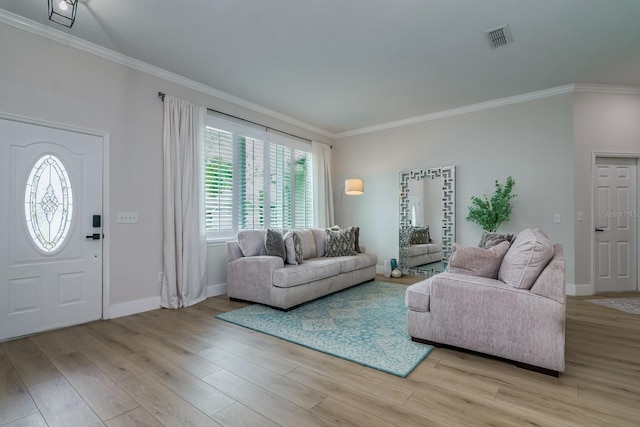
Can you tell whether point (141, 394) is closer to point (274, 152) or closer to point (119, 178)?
point (119, 178)

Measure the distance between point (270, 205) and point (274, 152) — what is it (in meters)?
0.96

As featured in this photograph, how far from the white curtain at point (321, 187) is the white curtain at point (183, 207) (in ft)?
8.35

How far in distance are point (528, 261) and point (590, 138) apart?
3488 mm

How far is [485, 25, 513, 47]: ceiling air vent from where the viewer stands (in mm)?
2998

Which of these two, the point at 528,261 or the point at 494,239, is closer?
the point at 528,261

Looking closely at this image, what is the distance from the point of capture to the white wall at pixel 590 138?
4375 mm

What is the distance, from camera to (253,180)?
5.02 meters

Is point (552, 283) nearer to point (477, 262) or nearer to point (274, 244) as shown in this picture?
point (477, 262)

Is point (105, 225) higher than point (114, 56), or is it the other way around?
point (114, 56)

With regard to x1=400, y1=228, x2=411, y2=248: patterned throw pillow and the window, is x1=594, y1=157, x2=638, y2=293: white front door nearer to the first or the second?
x1=400, y1=228, x2=411, y2=248: patterned throw pillow

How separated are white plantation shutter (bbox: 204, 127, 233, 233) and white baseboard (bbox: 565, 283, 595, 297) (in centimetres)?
502

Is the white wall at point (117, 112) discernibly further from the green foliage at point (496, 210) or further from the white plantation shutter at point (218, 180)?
the green foliage at point (496, 210)

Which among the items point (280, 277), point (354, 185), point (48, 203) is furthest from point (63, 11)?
point (354, 185)

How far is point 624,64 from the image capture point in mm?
3789
